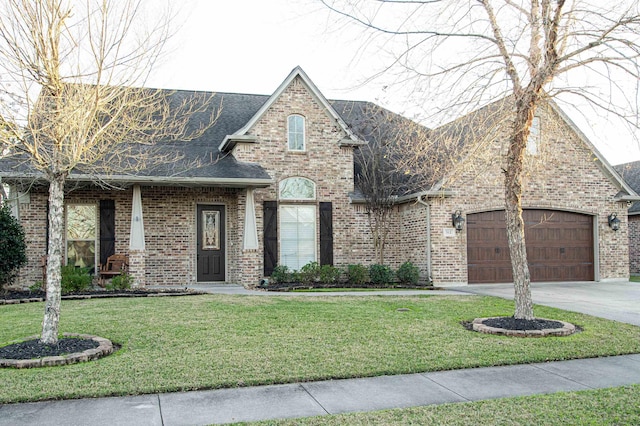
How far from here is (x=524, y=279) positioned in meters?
9.12

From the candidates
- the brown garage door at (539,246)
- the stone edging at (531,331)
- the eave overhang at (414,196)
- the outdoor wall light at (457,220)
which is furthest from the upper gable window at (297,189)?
the stone edging at (531,331)

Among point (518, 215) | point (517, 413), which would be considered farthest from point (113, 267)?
point (517, 413)

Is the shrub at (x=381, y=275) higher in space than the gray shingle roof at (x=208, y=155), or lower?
lower

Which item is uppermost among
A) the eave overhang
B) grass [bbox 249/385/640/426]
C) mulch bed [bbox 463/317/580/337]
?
the eave overhang

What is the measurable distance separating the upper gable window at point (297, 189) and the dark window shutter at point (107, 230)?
16.0ft

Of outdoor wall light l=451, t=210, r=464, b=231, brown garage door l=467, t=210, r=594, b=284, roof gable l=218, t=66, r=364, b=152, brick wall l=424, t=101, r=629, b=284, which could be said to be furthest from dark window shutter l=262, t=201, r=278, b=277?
brown garage door l=467, t=210, r=594, b=284

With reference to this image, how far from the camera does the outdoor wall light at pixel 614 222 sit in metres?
17.7

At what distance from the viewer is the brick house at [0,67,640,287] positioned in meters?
15.6

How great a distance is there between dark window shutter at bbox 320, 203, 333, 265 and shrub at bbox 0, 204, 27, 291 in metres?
8.05

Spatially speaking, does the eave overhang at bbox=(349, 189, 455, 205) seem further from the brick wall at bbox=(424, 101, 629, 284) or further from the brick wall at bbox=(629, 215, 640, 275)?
the brick wall at bbox=(629, 215, 640, 275)

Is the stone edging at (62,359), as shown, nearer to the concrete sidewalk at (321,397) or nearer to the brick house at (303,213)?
the concrete sidewalk at (321,397)

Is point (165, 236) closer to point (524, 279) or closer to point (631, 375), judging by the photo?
point (524, 279)

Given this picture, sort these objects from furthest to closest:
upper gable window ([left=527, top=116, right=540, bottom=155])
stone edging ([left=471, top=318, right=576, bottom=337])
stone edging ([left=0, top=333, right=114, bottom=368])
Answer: upper gable window ([left=527, top=116, right=540, bottom=155]) → stone edging ([left=471, top=318, right=576, bottom=337]) → stone edging ([left=0, top=333, right=114, bottom=368])

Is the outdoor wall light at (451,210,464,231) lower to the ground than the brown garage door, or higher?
higher
